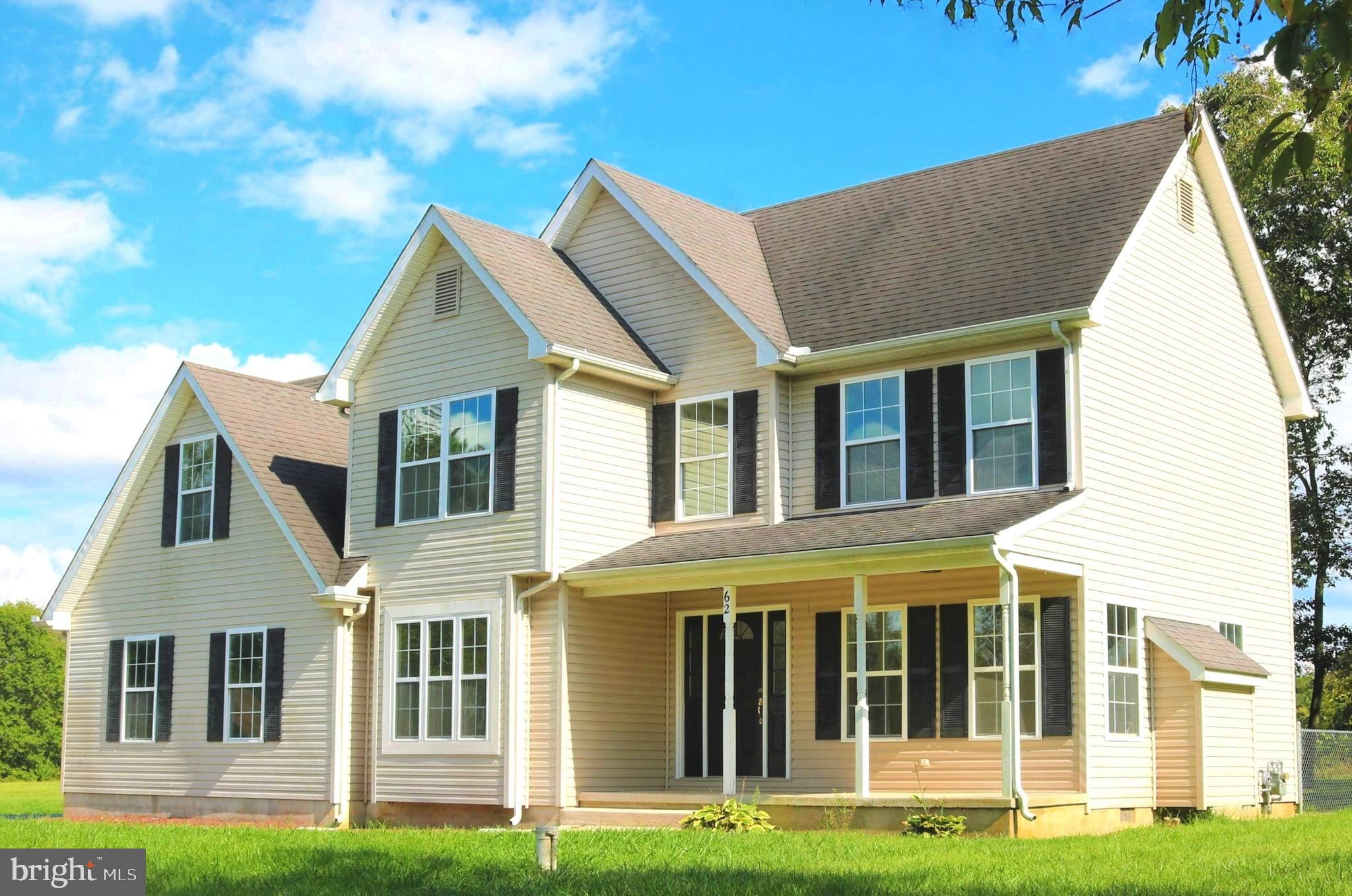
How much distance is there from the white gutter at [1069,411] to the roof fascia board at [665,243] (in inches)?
141

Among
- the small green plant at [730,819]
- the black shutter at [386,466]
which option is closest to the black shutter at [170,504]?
the black shutter at [386,466]

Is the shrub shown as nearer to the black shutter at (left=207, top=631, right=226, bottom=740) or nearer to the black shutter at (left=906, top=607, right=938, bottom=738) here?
the black shutter at (left=906, top=607, right=938, bottom=738)

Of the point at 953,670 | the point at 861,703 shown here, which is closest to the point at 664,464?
the point at 953,670

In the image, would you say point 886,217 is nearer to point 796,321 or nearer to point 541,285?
point 796,321

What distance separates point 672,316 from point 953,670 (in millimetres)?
6326

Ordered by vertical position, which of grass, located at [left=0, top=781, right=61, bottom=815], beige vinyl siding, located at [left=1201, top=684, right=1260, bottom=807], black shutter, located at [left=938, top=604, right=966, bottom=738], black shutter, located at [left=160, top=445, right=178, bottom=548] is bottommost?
grass, located at [left=0, top=781, right=61, bottom=815]

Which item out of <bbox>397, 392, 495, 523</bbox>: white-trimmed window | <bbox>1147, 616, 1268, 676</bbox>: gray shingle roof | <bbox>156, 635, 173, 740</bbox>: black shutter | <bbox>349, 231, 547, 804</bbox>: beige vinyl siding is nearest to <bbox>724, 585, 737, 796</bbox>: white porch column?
<bbox>349, 231, 547, 804</bbox>: beige vinyl siding

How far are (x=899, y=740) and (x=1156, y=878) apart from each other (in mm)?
6633

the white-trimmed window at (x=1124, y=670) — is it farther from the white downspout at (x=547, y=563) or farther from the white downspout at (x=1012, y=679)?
the white downspout at (x=547, y=563)

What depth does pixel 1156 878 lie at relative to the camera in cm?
1141

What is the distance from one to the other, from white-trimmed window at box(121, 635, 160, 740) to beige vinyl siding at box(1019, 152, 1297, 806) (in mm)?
14279

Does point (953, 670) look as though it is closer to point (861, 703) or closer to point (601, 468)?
point (861, 703)

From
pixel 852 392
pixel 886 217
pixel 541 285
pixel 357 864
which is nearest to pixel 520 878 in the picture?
pixel 357 864

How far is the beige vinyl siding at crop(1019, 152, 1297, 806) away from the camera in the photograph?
56.2 feet
